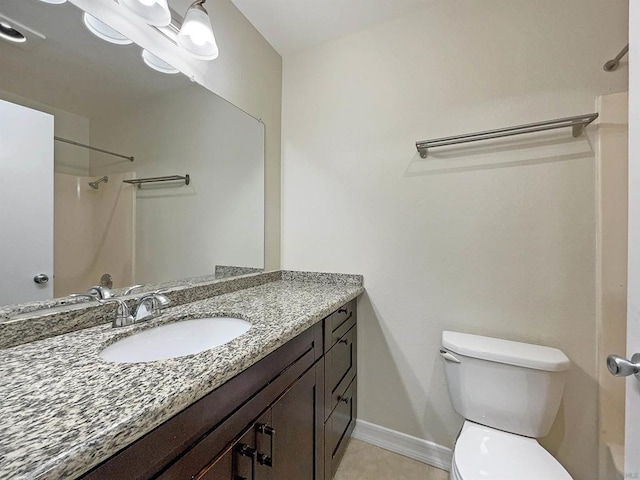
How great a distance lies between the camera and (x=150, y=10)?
98 centimetres

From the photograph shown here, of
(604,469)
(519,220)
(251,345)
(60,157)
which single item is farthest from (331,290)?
(604,469)

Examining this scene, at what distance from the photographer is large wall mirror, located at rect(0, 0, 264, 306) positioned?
30.4 inches

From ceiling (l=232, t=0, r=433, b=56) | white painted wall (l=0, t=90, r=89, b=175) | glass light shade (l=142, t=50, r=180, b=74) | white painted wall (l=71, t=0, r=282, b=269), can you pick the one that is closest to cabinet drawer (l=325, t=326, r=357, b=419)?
white painted wall (l=71, t=0, r=282, b=269)

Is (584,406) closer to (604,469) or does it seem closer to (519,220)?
(604,469)

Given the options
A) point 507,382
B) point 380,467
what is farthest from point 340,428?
point 507,382

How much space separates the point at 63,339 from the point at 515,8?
2286 mm

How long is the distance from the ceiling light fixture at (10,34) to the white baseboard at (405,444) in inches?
87.7

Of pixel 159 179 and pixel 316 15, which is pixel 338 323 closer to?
pixel 159 179

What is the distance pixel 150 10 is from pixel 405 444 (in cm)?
238

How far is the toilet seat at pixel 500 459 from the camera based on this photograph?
89 centimetres

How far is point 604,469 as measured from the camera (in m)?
1.17

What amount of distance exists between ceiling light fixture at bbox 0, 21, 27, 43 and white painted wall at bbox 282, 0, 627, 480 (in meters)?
1.30

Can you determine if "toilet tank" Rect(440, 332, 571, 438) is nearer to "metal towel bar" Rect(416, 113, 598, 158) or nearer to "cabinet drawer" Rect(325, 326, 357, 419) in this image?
"cabinet drawer" Rect(325, 326, 357, 419)

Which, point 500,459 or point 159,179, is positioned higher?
point 159,179
